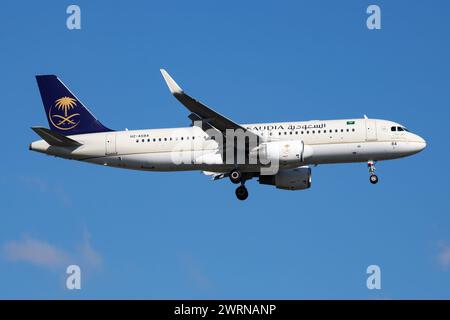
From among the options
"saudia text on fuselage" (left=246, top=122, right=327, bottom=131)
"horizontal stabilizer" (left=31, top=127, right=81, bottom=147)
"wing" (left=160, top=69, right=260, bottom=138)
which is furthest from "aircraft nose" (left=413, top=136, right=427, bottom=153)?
"horizontal stabilizer" (left=31, top=127, right=81, bottom=147)

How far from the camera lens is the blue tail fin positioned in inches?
2581

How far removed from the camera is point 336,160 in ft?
200

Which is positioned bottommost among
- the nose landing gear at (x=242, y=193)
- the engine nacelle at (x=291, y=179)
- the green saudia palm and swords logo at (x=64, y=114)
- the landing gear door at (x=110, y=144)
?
the nose landing gear at (x=242, y=193)

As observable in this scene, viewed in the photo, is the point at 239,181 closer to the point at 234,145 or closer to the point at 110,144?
the point at 234,145

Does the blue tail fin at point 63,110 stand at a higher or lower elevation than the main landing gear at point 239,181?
higher

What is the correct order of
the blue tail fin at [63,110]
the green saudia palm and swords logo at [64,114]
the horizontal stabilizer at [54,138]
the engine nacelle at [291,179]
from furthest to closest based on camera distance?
1. the green saudia palm and swords logo at [64,114]
2. the blue tail fin at [63,110]
3. the engine nacelle at [291,179]
4. the horizontal stabilizer at [54,138]

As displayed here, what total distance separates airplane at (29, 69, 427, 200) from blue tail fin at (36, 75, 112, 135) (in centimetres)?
7

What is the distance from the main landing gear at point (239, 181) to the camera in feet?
206

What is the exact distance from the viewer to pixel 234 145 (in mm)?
61625

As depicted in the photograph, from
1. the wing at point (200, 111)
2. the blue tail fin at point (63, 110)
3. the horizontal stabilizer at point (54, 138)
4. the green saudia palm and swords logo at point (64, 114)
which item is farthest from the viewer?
the green saudia palm and swords logo at point (64, 114)

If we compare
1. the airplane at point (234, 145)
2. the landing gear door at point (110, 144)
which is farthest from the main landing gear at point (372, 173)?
the landing gear door at point (110, 144)

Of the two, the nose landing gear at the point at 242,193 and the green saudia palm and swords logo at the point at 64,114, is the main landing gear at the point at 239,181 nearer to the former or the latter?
the nose landing gear at the point at 242,193

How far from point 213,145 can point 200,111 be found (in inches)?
185

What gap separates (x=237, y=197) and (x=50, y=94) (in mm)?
14772
